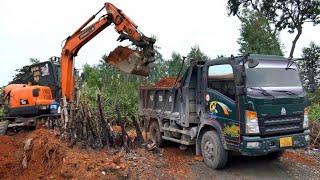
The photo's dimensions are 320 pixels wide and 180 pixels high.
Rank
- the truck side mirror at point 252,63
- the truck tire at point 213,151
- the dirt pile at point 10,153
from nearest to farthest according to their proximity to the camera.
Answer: the truck side mirror at point 252,63
the truck tire at point 213,151
the dirt pile at point 10,153

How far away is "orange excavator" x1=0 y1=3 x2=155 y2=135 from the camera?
8320mm

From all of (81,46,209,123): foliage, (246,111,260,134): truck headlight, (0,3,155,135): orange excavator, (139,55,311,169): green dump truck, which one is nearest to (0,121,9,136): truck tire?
(0,3,155,135): orange excavator

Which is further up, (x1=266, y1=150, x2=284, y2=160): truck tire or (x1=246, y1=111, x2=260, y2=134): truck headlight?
(x1=246, y1=111, x2=260, y2=134): truck headlight

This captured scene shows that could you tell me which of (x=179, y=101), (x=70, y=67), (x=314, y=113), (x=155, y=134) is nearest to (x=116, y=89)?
(x=70, y=67)

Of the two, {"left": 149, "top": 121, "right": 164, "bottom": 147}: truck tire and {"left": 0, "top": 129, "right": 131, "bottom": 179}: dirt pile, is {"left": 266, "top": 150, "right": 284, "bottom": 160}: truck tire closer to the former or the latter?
{"left": 149, "top": 121, "right": 164, "bottom": 147}: truck tire

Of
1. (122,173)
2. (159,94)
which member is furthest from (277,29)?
(122,173)

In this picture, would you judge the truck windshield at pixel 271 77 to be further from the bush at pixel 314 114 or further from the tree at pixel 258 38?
the tree at pixel 258 38

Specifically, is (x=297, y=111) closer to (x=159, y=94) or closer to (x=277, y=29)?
(x=159, y=94)

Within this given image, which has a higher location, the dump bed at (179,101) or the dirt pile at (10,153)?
the dump bed at (179,101)

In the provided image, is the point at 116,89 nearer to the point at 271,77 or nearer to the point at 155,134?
the point at 155,134

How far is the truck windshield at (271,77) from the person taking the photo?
21.1 ft

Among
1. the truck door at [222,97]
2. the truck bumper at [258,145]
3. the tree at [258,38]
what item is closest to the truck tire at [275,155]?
the truck bumper at [258,145]

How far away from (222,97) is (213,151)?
1159 millimetres

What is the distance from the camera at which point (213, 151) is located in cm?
699
